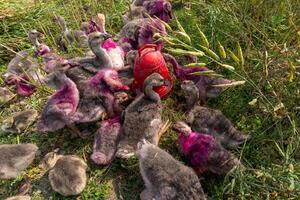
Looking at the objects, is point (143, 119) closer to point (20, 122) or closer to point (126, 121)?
point (126, 121)

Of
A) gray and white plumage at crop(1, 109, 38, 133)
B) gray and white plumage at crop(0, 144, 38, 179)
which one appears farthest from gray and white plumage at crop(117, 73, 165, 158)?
gray and white plumage at crop(1, 109, 38, 133)

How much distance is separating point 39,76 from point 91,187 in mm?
1630

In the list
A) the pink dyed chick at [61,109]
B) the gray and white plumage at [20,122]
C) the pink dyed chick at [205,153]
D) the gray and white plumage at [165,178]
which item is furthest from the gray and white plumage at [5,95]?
the pink dyed chick at [205,153]

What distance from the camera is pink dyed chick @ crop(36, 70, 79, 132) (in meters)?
3.46

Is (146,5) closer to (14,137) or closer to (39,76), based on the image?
(39,76)

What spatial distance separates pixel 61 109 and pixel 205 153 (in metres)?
1.33

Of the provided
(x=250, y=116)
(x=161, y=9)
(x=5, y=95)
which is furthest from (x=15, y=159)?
(x=161, y=9)

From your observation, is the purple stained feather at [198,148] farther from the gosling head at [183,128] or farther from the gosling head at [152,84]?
the gosling head at [152,84]

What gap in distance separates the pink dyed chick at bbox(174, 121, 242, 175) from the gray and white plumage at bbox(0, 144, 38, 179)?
52.2 inches

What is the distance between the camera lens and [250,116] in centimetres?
354

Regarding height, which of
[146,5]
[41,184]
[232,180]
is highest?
[146,5]

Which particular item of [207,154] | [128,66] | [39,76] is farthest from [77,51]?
[207,154]

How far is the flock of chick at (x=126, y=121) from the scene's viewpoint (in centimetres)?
297

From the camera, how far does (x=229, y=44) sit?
163 inches
